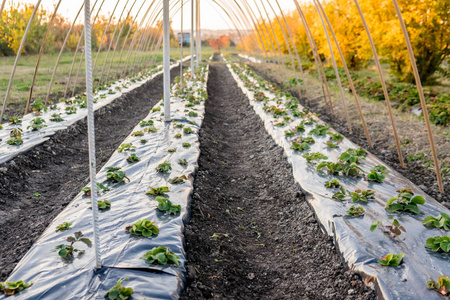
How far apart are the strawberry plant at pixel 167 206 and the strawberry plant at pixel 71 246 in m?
0.83

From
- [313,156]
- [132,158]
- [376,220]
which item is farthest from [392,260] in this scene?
[132,158]

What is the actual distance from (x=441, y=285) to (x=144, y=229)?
2.54 meters

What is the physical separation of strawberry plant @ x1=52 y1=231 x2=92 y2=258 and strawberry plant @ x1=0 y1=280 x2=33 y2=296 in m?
0.37

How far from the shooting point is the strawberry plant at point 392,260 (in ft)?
9.89

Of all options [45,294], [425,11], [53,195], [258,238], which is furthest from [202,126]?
[425,11]

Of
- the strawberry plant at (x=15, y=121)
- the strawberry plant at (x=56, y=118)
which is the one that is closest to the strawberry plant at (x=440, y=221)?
the strawberry plant at (x=56, y=118)

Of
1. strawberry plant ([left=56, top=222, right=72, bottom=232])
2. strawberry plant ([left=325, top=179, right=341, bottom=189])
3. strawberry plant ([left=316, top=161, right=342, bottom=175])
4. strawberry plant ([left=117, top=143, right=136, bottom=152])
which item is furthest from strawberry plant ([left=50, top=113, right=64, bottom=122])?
strawberry plant ([left=325, top=179, right=341, bottom=189])

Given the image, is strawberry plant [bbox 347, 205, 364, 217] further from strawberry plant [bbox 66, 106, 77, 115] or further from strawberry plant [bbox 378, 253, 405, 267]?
strawberry plant [bbox 66, 106, 77, 115]

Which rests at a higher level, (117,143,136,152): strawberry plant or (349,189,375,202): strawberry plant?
(349,189,375,202): strawberry plant

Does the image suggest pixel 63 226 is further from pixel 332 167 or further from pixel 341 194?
pixel 332 167

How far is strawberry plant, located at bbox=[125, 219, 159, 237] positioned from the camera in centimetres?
342

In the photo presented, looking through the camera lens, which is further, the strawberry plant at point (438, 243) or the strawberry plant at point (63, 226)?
the strawberry plant at point (63, 226)

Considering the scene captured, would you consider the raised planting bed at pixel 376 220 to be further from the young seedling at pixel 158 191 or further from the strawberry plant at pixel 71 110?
the strawberry plant at pixel 71 110

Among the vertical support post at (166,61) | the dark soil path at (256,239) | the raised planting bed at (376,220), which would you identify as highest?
the vertical support post at (166,61)
